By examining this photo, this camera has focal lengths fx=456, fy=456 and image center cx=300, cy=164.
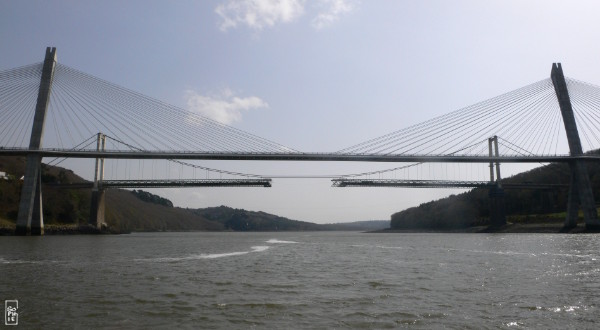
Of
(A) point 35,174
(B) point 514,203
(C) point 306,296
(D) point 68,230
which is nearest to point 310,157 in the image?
(A) point 35,174

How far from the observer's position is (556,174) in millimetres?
98000

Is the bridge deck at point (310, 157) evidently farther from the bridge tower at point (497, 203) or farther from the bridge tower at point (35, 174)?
the bridge tower at point (497, 203)

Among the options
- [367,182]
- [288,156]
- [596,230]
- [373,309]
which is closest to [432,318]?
[373,309]

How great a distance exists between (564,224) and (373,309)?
197ft

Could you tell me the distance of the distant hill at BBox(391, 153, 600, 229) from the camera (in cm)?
9069

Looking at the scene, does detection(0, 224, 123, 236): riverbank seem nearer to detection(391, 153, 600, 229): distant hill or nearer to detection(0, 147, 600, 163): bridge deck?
detection(0, 147, 600, 163): bridge deck

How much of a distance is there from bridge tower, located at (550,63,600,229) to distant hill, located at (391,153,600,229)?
2466cm

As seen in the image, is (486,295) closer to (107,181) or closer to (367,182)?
(367,182)
